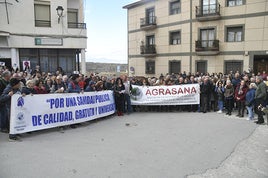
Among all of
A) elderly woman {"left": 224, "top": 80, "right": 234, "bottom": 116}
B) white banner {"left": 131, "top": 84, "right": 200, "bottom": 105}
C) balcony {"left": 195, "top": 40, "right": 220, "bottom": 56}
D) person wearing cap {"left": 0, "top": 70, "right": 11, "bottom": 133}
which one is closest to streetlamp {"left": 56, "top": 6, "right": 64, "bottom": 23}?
white banner {"left": 131, "top": 84, "right": 200, "bottom": 105}

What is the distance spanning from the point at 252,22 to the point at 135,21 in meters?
15.5

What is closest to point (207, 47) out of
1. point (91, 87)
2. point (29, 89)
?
point (91, 87)

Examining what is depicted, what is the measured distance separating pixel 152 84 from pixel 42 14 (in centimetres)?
1245

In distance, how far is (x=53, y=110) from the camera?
27.7ft

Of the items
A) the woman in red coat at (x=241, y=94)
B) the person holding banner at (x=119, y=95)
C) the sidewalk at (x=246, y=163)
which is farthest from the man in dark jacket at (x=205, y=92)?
the sidewalk at (x=246, y=163)

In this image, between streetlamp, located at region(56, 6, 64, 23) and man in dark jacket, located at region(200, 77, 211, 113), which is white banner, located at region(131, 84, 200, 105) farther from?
streetlamp, located at region(56, 6, 64, 23)

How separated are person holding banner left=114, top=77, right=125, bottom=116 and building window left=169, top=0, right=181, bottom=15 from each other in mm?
19334

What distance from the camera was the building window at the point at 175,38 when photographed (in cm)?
2858

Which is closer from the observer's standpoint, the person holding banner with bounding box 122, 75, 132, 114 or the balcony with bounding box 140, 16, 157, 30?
the person holding banner with bounding box 122, 75, 132, 114

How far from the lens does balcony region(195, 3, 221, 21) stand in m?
24.6

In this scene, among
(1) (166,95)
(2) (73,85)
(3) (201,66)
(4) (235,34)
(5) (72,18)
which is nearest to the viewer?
(2) (73,85)

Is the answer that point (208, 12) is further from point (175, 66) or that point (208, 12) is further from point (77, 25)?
point (77, 25)

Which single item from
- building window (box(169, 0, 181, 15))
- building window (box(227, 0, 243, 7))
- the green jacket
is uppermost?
building window (box(169, 0, 181, 15))

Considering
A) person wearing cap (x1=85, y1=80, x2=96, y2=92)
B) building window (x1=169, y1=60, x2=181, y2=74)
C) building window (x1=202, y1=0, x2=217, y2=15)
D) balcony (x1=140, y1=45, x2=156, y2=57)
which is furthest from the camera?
balcony (x1=140, y1=45, x2=156, y2=57)
